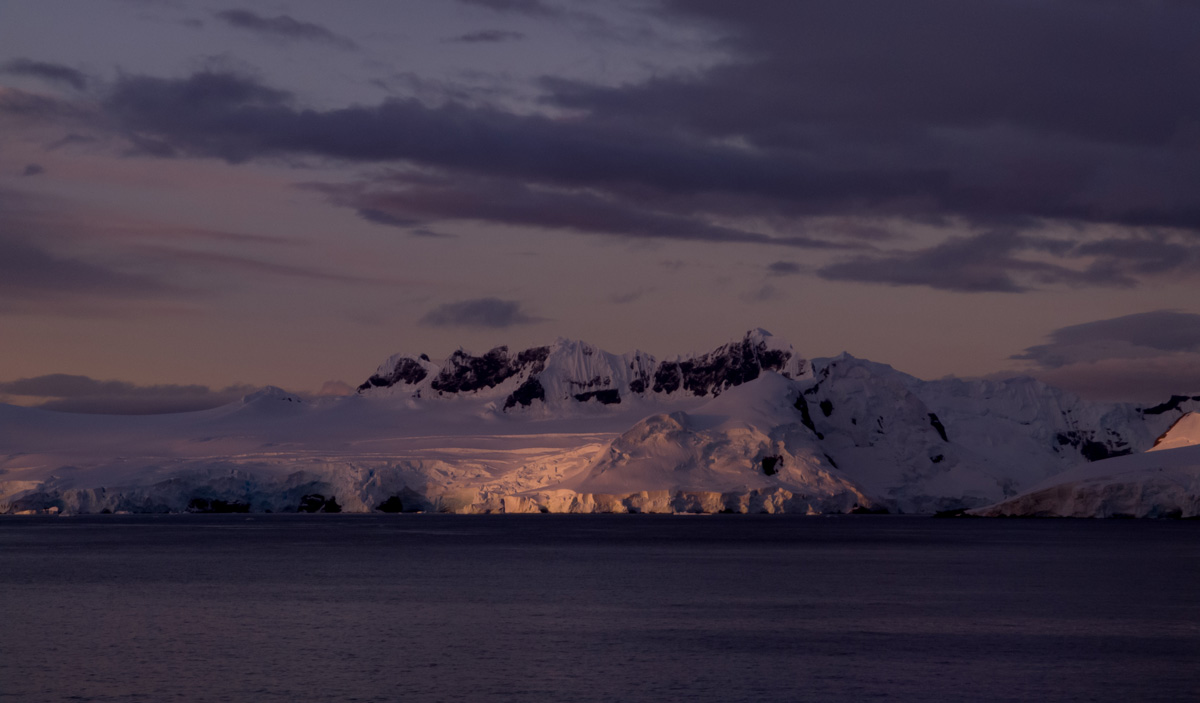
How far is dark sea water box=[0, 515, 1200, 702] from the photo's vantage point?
33188 mm

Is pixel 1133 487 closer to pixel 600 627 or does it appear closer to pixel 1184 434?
pixel 1184 434

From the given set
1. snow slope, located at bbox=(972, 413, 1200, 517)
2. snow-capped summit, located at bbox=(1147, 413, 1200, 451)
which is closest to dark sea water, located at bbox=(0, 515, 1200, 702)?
snow slope, located at bbox=(972, 413, 1200, 517)

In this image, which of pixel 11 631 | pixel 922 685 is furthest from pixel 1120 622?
pixel 11 631

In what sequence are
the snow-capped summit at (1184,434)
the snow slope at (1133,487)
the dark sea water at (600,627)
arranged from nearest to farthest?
the dark sea water at (600,627), the snow slope at (1133,487), the snow-capped summit at (1184,434)

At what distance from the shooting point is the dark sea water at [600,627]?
109ft

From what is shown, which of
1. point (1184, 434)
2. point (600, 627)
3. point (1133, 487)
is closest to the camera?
point (600, 627)

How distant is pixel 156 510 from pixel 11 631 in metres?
145

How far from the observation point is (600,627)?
44.9 meters

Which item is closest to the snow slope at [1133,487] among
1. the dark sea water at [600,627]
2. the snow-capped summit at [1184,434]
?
the snow-capped summit at [1184,434]

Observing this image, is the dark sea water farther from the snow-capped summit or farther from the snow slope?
the snow-capped summit

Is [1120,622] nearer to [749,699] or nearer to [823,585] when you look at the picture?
[823,585]

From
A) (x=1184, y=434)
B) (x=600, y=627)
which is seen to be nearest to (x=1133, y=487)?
(x=1184, y=434)

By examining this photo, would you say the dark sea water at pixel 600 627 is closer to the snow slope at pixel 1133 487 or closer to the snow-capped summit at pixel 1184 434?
the snow slope at pixel 1133 487

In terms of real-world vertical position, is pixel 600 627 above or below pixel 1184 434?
below
